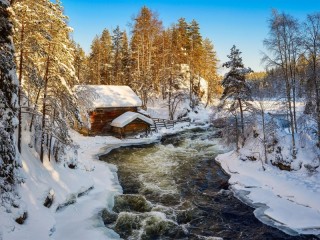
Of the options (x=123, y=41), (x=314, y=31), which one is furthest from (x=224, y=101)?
(x=123, y=41)

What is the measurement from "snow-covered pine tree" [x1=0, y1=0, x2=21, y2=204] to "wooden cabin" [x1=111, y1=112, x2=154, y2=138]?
24660mm

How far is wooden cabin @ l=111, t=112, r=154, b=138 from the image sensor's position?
37438 mm

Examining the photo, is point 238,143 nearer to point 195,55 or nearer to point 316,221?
point 316,221

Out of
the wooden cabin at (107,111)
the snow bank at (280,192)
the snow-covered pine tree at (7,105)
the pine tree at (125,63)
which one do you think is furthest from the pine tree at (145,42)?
the snow-covered pine tree at (7,105)

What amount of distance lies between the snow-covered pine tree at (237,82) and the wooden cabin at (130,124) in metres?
14.7

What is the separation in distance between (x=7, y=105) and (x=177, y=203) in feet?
34.6

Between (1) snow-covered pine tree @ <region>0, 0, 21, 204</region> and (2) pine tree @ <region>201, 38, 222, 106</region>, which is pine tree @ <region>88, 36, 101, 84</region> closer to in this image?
(2) pine tree @ <region>201, 38, 222, 106</region>

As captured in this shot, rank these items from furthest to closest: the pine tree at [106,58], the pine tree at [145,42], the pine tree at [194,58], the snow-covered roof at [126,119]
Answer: the pine tree at [106,58] → the pine tree at [194,58] → the pine tree at [145,42] → the snow-covered roof at [126,119]

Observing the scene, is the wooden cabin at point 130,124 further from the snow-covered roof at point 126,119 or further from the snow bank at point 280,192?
the snow bank at point 280,192

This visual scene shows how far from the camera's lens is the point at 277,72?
87.3 ft

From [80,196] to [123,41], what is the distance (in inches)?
1943

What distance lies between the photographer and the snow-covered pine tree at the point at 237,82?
25.8 metres

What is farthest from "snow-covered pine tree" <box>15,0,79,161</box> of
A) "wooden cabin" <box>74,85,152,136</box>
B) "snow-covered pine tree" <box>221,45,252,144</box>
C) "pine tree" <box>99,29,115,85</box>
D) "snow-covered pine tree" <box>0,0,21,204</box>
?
"pine tree" <box>99,29,115,85</box>

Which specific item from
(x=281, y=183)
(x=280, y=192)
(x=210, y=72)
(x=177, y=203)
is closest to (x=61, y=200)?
(x=177, y=203)
